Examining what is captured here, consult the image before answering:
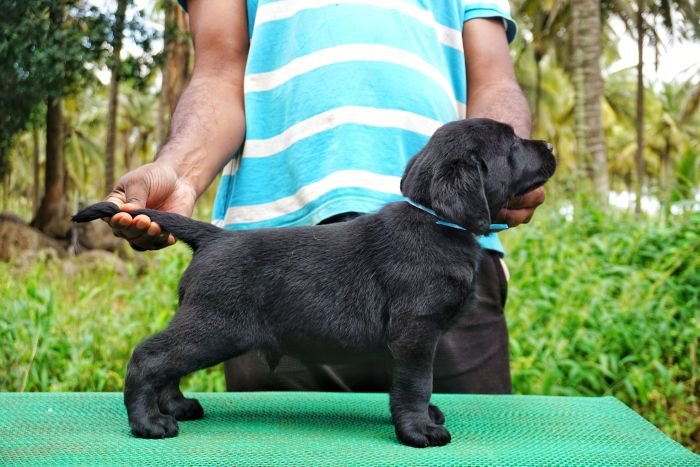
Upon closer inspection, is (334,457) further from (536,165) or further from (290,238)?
(536,165)

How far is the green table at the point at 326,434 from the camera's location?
1848 mm

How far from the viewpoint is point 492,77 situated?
3.04 metres

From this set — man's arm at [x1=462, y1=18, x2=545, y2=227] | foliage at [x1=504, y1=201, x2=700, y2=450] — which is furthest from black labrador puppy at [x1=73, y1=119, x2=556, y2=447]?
foliage at [x1=504, y1=201, x2=700, y2=450]

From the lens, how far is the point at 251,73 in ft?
9.78

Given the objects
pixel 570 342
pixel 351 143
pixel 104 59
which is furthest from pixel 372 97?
pixel 104 59

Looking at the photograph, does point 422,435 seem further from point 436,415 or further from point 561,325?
point 561,325

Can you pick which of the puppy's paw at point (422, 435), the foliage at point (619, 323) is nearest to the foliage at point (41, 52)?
the puppy's paw at point (422, 435)

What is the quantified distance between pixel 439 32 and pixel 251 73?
768 mm

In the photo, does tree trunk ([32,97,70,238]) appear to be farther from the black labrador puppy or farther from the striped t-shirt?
the black labrador puppy

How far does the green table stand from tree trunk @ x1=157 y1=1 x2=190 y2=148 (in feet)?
29.6

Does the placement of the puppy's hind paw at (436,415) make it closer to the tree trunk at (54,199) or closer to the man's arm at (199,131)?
the man's arm at (199,131)

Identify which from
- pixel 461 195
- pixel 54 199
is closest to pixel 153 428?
pixel 461 195

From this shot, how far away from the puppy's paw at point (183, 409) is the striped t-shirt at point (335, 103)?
2.45ft

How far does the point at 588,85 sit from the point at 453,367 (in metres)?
9.35
